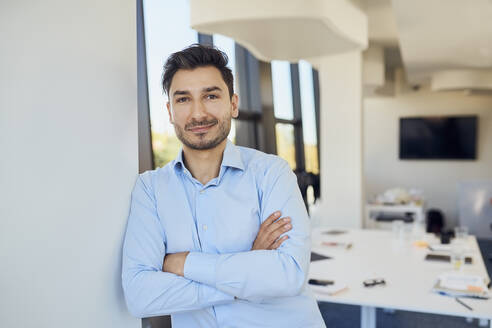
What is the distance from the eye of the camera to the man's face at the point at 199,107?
1.48 m

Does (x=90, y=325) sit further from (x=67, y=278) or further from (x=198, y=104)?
(x=198, y=104)

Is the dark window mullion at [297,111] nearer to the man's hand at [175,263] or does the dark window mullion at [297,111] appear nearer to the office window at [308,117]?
the office window at [308,117]

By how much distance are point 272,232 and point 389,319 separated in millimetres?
2841

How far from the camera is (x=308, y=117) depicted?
8.30m

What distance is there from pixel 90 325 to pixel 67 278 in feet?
0.55

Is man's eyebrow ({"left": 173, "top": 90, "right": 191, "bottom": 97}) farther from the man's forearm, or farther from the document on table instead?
the document on table

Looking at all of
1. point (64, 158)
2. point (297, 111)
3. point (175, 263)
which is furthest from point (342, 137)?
point (64, 158)

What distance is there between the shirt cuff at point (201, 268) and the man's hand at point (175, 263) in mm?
22

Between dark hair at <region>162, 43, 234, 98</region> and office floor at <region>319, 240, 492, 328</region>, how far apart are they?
273 centimetres

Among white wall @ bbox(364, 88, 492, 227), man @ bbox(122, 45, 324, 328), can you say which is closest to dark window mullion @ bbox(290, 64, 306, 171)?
white wall @ bbox(364, 88, 492, 227)

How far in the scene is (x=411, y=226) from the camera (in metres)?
3.62

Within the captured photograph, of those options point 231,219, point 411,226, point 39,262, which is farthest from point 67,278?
point 411,226

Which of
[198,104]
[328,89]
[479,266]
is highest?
[328,89]

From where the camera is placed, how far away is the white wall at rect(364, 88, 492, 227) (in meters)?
8.66
